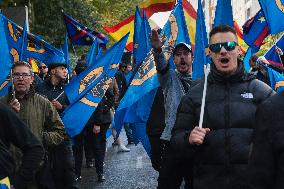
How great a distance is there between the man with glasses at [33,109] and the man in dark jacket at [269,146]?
321 cm

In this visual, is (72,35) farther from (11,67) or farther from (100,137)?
(11,67)

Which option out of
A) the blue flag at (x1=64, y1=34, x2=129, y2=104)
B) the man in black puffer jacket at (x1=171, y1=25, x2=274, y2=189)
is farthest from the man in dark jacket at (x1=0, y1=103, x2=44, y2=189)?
the blue flag at (x1=64, y1=34, x2=129, y2=104)

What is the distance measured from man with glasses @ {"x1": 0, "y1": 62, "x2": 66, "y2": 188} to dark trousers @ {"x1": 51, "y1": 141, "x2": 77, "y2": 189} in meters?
0.60

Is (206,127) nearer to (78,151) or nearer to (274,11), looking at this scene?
A: (274,11)

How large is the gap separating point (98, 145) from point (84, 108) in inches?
70.3

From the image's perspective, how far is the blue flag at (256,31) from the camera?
9539 millimetres

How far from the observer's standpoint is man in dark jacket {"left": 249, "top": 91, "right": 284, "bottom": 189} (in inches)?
91.4

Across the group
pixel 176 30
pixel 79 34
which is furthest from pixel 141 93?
pixel 79 34

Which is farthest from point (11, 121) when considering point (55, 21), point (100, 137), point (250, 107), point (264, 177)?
point (55, 21)

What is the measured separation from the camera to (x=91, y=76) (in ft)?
25.1

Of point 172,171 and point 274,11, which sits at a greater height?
point 274,11

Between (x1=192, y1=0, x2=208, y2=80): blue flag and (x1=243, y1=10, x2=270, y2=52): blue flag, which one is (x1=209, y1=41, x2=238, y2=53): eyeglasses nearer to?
(x1=192, y1=0, x2=208, y2=80): blue flag

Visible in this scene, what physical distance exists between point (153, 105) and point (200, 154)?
290 cm

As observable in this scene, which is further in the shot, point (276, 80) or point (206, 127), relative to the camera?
point (276, 80)
